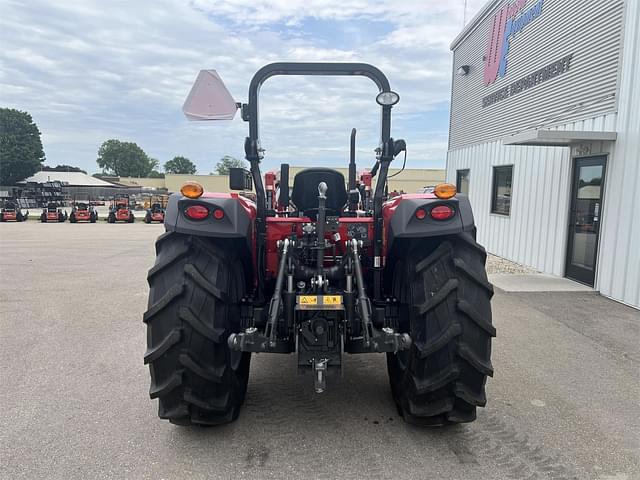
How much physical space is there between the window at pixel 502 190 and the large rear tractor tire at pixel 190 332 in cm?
948

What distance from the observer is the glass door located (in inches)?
297

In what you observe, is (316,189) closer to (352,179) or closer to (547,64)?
(352,179)

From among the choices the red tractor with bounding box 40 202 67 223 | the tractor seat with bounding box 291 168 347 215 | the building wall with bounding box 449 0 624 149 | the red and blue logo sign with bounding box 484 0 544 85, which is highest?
the red and blue logo sign with bounding box 484 0 544 85

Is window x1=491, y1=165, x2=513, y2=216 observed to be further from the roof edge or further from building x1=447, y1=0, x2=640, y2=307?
the roof edge

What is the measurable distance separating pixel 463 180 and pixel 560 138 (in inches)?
265

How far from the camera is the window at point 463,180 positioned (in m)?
13.7

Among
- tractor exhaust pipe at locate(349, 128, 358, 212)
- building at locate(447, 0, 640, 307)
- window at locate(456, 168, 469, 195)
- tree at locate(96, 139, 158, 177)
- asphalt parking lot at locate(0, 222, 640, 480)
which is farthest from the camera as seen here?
tree at locate(96, 139, 158, 177)

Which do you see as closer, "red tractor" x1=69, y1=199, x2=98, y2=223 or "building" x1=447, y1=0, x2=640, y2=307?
"building" x1=447, y1=0, x2=640, y2=307

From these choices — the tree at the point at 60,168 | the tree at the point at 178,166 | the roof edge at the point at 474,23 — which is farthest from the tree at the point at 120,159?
the roof edge at the point at 474,23

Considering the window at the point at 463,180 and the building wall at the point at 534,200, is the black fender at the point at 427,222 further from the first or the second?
the window at the point at 463,180

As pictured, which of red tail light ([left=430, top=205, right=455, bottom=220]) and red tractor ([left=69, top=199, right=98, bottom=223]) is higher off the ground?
red tail light ([left=430, top=205, right=455, bottom=220])

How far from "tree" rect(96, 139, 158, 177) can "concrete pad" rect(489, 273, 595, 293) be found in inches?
3918

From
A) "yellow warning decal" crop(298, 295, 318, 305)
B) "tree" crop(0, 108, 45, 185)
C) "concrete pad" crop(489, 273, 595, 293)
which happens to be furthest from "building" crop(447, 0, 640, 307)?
"tree" crop(0, 108, 45, 185)

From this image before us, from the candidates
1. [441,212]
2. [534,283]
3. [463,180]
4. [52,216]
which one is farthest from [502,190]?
[52,216]
